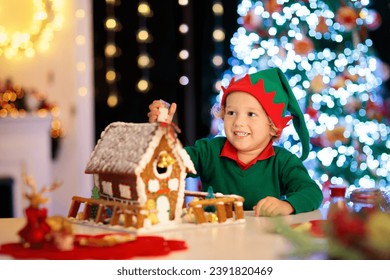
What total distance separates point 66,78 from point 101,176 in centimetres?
312

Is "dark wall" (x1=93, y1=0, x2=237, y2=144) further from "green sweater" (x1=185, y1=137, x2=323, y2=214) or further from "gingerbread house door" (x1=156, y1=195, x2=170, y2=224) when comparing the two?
"gingerbread house door" (x1=156, y1=195, x2=170, y2=224)

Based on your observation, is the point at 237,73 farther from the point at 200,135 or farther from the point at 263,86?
the point at 263,86

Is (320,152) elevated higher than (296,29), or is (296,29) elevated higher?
(296,29)

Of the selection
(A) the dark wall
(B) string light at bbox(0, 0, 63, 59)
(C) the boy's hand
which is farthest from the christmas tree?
(C) the boy's hand

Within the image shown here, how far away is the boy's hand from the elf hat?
26 centimetres

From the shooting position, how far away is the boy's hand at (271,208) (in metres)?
1.79

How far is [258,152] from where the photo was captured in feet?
6.89

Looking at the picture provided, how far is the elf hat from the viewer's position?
1.97 meters

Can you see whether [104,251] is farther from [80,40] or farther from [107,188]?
[80,40]

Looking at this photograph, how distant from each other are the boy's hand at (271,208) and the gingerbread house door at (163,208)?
11.3 inches

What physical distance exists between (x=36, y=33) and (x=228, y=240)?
11.4 feet

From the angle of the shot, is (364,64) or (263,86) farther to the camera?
(364,64)

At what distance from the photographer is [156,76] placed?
4672mm

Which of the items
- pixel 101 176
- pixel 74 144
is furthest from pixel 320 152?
Answer: pixel 101 176
